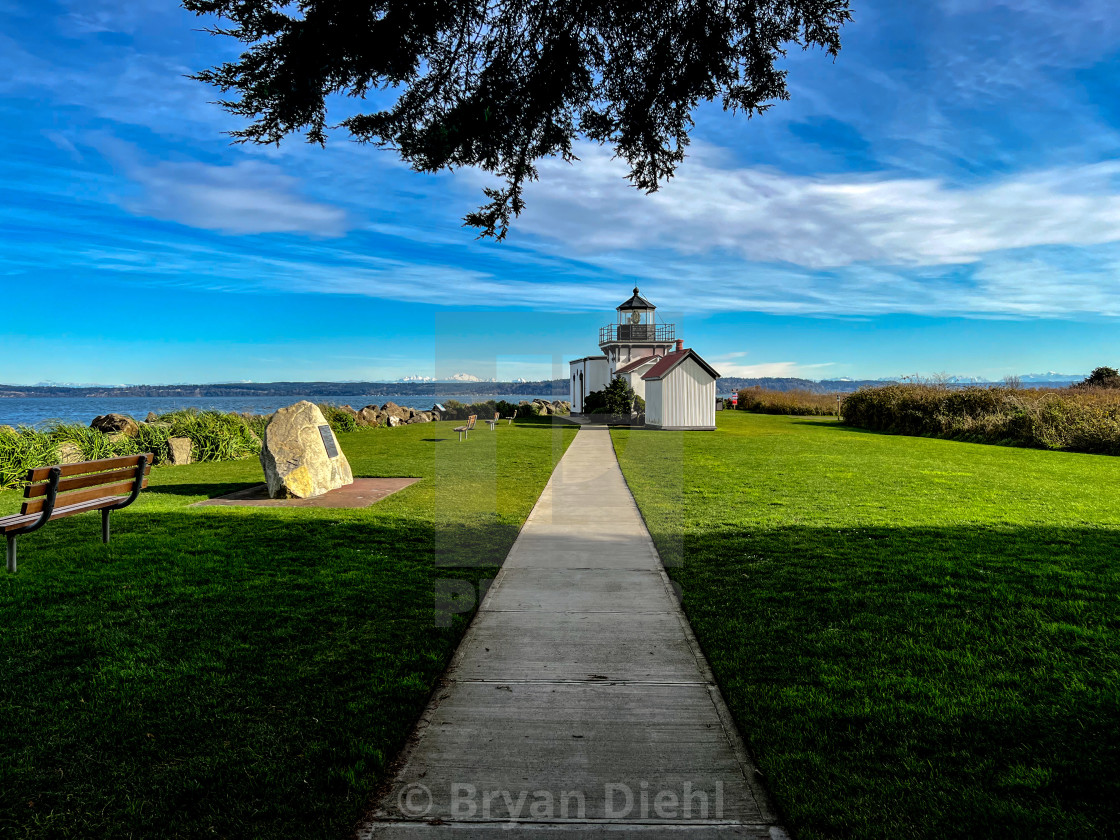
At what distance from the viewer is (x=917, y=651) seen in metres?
4.36

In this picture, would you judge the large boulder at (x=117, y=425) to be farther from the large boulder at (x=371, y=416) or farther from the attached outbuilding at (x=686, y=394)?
the attached outbuilding at (x=686, y=394)

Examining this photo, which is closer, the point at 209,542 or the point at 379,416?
the point at 209,542

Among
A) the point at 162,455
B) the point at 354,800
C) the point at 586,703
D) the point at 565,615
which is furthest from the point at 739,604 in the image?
the point at 162,455

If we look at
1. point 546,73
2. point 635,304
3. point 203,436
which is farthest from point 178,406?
point 546,73

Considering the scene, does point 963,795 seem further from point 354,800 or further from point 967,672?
point 354,800

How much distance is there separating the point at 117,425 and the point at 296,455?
37.0ft

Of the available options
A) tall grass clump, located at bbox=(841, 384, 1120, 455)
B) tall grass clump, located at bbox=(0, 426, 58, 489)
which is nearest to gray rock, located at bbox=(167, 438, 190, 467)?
tall grass clump, located at bbox=(0, 426, 58, 489)

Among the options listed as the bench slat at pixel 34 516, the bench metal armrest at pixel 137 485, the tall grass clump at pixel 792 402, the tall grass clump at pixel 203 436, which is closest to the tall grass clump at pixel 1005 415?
the tall grass clump at pixel 792 402

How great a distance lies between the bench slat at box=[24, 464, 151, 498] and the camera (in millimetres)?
6141

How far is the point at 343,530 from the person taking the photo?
836 cm

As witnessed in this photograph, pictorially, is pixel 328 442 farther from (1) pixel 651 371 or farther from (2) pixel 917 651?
(1) pixel 651 371

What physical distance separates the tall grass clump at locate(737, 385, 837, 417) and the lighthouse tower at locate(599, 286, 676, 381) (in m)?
11.8

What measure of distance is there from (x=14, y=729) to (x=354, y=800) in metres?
2.15

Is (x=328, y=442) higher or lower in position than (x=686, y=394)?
lower
